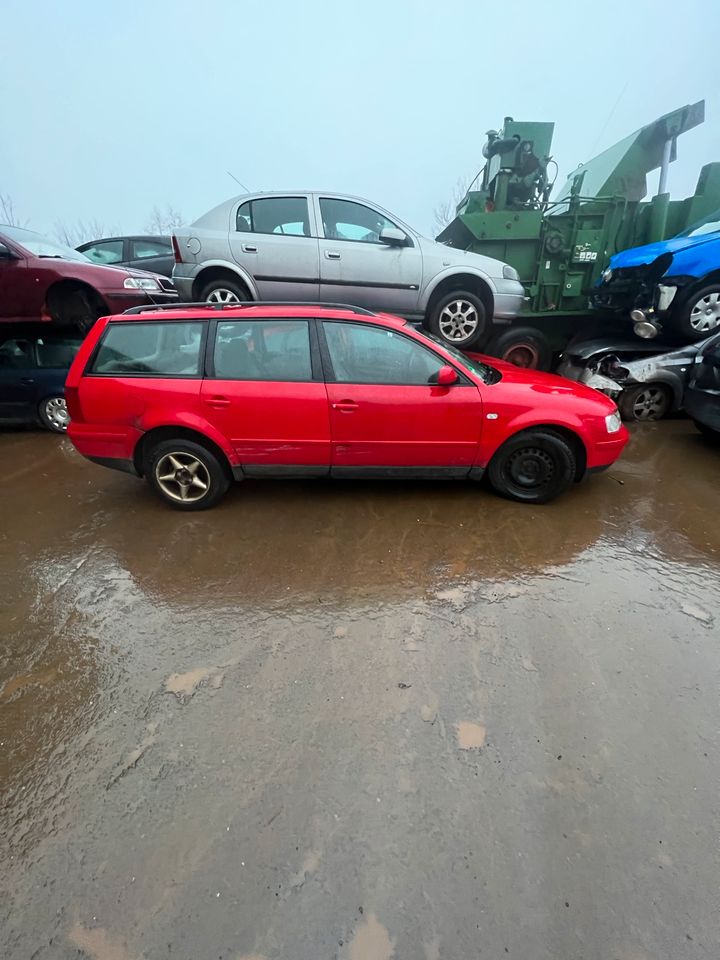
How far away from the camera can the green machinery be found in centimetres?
652

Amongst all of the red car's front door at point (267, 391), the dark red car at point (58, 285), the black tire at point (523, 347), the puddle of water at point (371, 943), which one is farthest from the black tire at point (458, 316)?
the puddle of water at point (371, 943)

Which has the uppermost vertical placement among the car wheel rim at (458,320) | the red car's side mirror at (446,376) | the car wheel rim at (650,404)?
the car wheel rim at (458,320)

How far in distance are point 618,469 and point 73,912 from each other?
15.8 feet

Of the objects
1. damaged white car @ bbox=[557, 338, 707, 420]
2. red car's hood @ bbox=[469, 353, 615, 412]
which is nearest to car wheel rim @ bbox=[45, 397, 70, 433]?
red car's hood @ bbox=[469, 353, 615, 412]

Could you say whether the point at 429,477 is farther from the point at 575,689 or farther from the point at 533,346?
the point at 533,346

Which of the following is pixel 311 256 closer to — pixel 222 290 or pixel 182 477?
pixel 222 290

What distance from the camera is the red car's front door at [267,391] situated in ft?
11.5

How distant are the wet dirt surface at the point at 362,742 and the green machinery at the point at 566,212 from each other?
15.2 ft

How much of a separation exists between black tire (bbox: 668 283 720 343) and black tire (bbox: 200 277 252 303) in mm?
5209

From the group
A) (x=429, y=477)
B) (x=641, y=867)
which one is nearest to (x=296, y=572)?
(x=429, y=477)

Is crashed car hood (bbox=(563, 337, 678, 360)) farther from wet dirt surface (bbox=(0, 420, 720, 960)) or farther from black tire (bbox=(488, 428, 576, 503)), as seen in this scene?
wet dirt surface (bbox=(0, 420, 720, 960))

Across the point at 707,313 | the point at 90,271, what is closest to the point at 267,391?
the point at 90,271

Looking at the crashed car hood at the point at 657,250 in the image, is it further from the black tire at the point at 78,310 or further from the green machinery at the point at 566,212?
the black tire at the point at 78,310

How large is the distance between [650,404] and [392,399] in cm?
413
